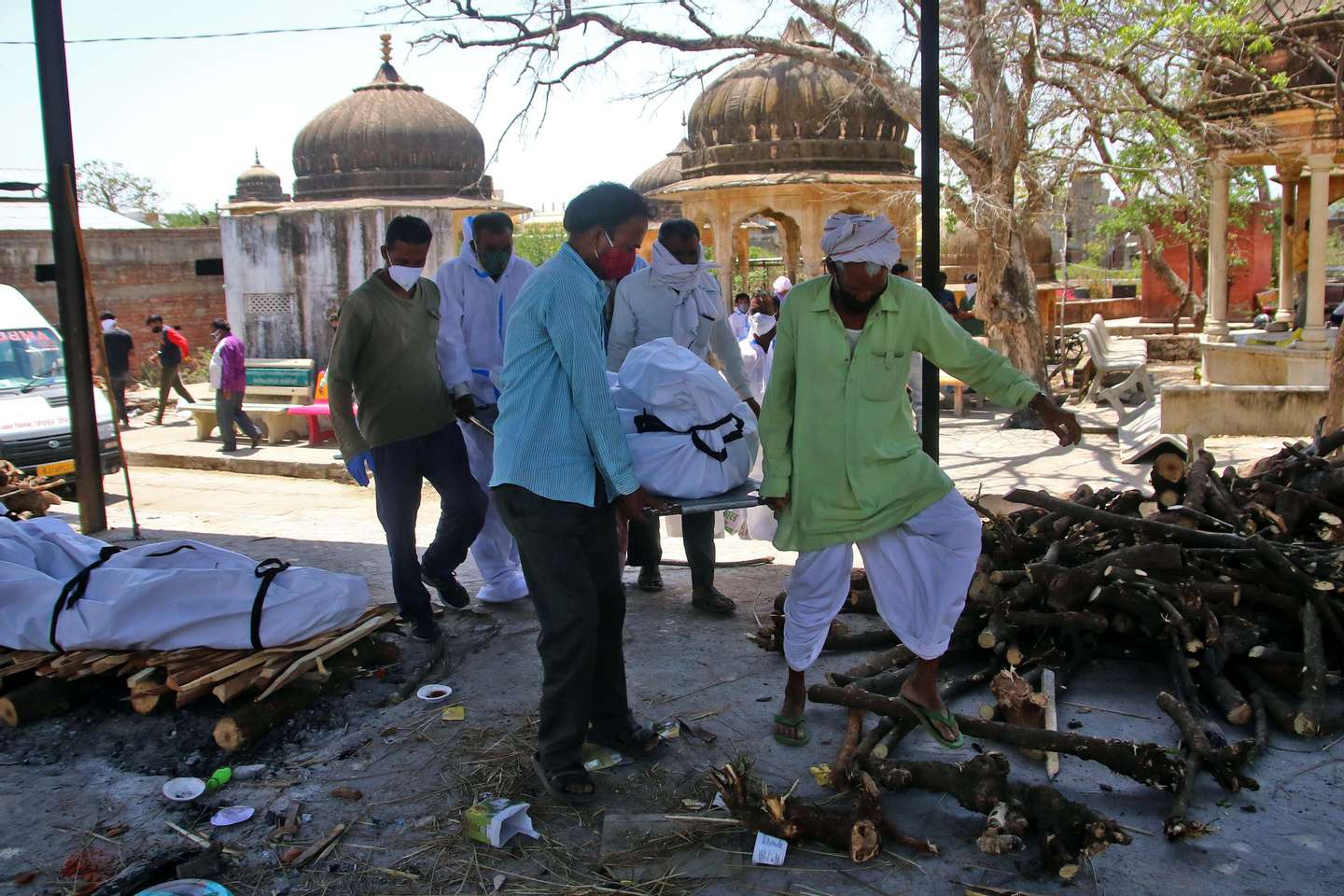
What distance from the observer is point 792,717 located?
4008mm

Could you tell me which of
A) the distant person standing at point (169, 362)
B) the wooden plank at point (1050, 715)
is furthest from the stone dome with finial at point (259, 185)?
the wooden plank at point (1050, 715)

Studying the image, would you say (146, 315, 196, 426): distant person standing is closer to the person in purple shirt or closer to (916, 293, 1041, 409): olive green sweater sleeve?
the person in purple shirt

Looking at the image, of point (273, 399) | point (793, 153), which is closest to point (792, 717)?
point (273, 399)

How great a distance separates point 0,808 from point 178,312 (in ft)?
74.1

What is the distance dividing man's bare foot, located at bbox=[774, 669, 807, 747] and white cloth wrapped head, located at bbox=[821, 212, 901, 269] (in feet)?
4.83

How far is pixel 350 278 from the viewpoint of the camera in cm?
1798

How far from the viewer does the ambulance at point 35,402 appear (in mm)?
10148

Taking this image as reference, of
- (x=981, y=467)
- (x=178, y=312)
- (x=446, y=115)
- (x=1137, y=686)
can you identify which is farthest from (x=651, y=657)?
(x=178, y=312)

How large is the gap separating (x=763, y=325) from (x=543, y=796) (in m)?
7.03

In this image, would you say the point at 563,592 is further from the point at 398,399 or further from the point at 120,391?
the point at 120,391

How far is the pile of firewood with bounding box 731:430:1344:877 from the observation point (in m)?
3.30

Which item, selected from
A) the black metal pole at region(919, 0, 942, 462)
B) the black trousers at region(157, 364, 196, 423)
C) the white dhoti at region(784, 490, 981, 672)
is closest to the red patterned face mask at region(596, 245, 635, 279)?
the white dhoti at region(784, 490, 981, 672)

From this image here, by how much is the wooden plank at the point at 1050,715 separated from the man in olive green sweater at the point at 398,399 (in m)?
2.60

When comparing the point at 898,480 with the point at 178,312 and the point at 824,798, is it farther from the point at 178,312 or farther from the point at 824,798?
the point at 178,312
